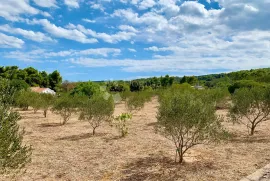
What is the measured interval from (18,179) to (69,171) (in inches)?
94.9

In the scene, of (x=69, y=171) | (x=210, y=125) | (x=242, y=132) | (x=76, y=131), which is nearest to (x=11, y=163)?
(x=69, y=171)

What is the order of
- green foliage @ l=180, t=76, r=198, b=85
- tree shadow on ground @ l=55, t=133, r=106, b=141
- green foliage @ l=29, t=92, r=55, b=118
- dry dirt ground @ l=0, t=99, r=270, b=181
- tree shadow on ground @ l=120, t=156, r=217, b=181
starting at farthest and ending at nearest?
green foliage @ l=180, t=76, r=198, b=85 < green foliage @ l=29, t=92, r=55, b=118 < tree shadow on ground @ l=55, t=133, r=106, b=141 < dry dirt ground @ l=0, t=99, r=270, b=181 < tree shadow on ground @ l=120, t=156, r=217, b=181

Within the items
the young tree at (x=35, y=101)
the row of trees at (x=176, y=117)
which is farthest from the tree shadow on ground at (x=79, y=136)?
the young tree at (x=35, y=101)

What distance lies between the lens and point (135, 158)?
15492 mm

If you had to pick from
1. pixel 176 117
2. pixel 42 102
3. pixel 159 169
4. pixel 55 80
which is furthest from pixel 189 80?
pixel 159 169

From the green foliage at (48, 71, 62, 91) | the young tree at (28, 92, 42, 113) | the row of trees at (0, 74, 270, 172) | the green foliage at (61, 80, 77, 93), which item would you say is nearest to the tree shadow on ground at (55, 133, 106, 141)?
the row of trees at (0, 74, 270, 172)

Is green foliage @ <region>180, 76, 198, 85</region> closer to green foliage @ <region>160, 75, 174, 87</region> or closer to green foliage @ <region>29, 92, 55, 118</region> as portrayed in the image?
green foliage @ <region>160, 75, 174, 87</region>

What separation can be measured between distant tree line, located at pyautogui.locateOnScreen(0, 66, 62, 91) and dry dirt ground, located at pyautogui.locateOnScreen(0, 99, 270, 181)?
220ft

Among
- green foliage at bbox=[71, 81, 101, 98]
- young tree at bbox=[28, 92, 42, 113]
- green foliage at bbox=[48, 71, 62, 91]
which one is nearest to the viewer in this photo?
young tree at bbox=[28, 92, 42, 113]

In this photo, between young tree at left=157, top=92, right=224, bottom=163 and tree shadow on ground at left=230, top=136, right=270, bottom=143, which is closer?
young tree at left=157, top=92, right=224, bottom=163

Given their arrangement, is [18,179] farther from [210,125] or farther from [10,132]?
[210,125]

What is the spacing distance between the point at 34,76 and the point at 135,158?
3156 inches

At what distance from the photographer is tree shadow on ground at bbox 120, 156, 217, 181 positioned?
485 inches

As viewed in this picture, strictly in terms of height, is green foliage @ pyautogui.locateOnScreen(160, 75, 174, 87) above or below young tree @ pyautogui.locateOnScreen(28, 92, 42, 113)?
above
